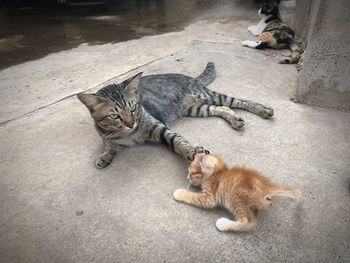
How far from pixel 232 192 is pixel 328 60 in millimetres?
2038

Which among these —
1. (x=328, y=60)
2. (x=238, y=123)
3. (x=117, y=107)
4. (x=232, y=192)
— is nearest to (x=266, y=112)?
(x=238, y=123)

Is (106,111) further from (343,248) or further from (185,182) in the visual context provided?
(343,248)

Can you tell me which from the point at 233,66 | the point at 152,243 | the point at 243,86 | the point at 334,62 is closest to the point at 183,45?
the point at 233,66

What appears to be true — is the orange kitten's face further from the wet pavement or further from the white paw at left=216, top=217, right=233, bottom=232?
the wet pavement

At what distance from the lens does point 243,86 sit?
3432 millimetres

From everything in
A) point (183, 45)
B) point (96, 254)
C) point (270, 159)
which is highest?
point (183, 45)

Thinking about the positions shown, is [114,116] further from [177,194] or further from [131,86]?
[177,194]

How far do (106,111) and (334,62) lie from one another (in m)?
2.51

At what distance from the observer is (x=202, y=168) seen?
1.83 metres

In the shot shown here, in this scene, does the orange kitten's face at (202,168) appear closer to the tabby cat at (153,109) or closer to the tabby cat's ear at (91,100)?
the tabby cat at (153,109)

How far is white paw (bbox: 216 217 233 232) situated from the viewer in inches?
61.6

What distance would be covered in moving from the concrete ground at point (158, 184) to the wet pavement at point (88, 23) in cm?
263

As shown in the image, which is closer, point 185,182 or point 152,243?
point 152,243

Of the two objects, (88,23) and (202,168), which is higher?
(88,23)
